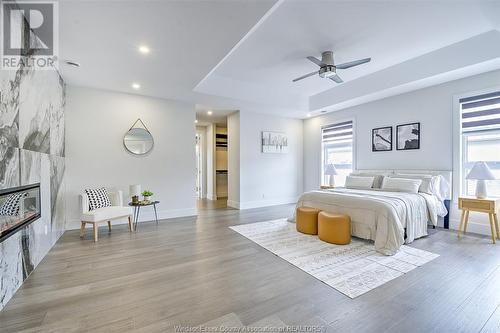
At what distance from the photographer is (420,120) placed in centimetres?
472

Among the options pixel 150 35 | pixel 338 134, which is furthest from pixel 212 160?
pixel 150 35

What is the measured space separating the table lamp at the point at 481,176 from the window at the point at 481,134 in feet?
1.22

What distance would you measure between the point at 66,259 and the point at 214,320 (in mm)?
2414

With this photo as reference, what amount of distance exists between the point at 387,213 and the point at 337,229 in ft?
2.36

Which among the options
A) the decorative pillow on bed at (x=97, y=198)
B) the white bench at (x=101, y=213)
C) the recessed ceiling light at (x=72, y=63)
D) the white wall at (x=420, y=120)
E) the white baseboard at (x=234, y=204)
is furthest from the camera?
the white baseboard at (x=234, y=204)

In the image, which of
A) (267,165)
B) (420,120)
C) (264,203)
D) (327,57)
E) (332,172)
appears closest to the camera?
(327,57)

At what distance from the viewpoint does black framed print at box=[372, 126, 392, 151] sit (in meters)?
5.25

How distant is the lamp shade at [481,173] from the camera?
3484mm

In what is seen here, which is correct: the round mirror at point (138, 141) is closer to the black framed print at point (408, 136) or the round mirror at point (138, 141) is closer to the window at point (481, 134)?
the black framed print at point (408, 136)

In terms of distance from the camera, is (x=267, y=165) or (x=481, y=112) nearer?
(x=481, y=112)

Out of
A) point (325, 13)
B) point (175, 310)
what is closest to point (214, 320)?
point (175, 310)

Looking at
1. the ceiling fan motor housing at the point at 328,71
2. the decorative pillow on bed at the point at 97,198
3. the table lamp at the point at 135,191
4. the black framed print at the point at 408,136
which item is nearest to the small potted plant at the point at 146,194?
the table lamp at the point at 135,191

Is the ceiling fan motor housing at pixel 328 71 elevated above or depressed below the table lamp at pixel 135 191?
above

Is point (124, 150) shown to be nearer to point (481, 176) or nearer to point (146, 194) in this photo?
point (146, 194)
